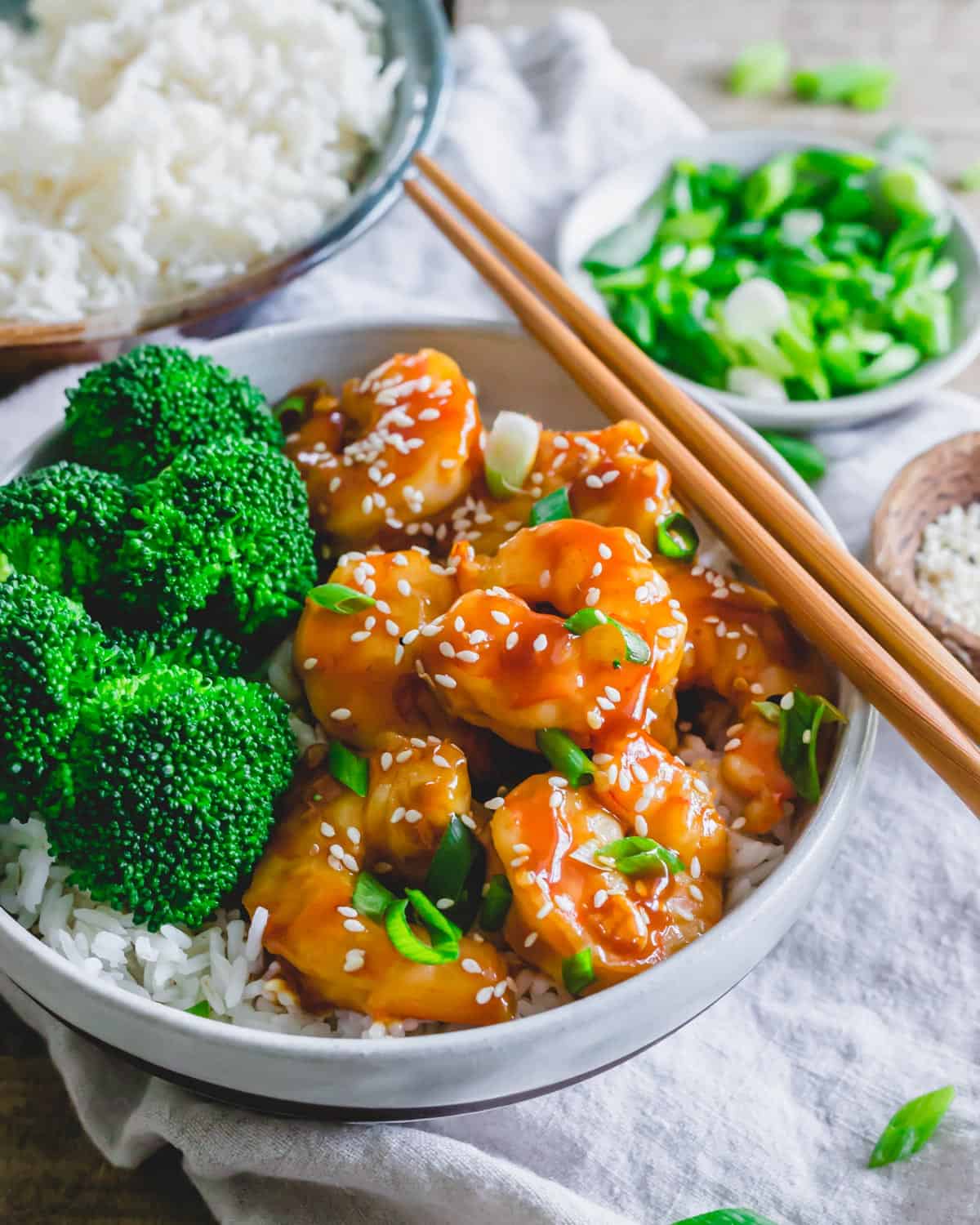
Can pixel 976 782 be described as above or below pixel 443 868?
above

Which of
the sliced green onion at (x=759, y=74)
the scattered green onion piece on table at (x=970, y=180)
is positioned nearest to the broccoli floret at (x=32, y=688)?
the scattered green onion piece on table at (x=970, y=180)

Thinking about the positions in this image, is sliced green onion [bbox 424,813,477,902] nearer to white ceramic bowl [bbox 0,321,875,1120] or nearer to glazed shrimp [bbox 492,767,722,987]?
glazed shrimp [bbox 492,767,722,987]

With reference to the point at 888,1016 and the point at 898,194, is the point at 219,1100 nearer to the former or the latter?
the point at 888,1016

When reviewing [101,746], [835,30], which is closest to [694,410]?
[101,746]

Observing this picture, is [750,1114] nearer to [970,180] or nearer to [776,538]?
[776,538]

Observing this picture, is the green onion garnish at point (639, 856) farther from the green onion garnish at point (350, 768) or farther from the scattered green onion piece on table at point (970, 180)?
the scattered green onion piece on table at point (970, 180)
